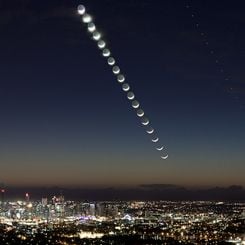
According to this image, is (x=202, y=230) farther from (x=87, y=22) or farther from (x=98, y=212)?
(x=87, y=22)

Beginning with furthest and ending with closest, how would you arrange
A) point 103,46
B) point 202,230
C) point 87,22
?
point 202,230 < point 103,46 < point 87,22

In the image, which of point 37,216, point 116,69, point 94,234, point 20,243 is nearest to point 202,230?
point 94,234

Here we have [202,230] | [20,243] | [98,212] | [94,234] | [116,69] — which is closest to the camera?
[116,69]

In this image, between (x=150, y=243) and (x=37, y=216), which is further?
(x=37, y=216)

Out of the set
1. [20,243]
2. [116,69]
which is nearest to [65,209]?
[20,243]

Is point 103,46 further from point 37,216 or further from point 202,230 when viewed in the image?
point 37,216

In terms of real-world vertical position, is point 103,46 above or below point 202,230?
above
